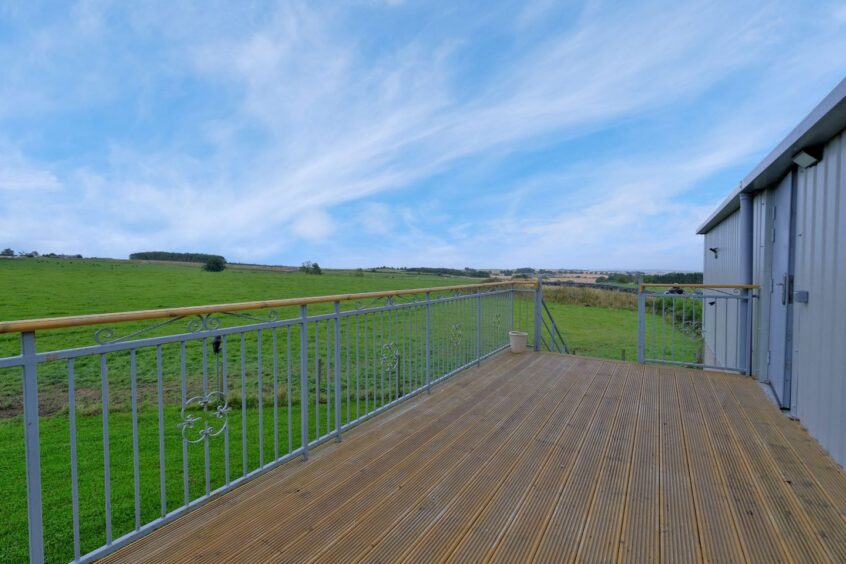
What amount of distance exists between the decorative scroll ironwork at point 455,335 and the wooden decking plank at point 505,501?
1.76m

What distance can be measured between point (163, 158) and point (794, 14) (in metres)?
28.1

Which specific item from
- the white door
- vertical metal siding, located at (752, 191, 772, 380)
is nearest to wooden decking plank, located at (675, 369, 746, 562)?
the white door

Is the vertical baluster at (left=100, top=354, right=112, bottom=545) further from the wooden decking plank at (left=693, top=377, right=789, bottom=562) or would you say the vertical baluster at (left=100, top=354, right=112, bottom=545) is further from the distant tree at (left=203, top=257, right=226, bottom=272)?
the distant tree at (left=203, top=257, right=226, bottom=272)

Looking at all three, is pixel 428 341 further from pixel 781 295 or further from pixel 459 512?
pixel 781 295

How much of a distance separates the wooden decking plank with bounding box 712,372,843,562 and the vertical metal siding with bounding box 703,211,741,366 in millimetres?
2897

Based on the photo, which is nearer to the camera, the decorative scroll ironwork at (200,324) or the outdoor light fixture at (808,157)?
the decorative scroll ironwork at (200,324)

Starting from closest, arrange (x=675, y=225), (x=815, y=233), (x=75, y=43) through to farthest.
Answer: (x=815, y=233), (x=75, y=43), (x=675, y=225)

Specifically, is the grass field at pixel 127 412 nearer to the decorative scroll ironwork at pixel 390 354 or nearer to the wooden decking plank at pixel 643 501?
the decorative scroll ironwork at pixel 390 354

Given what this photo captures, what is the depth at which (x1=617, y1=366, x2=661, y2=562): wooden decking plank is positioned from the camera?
63.6 inches

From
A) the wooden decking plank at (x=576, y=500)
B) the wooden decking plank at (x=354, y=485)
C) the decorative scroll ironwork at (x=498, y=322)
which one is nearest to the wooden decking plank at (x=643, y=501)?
the wooden decking plank at (x=576, y=500)

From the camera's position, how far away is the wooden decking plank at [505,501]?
1.63 m

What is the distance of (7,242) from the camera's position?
2036 cm

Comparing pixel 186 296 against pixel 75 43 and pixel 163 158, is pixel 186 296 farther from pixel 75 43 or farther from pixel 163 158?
pixel 75 43

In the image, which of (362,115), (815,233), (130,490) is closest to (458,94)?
(362,115)
